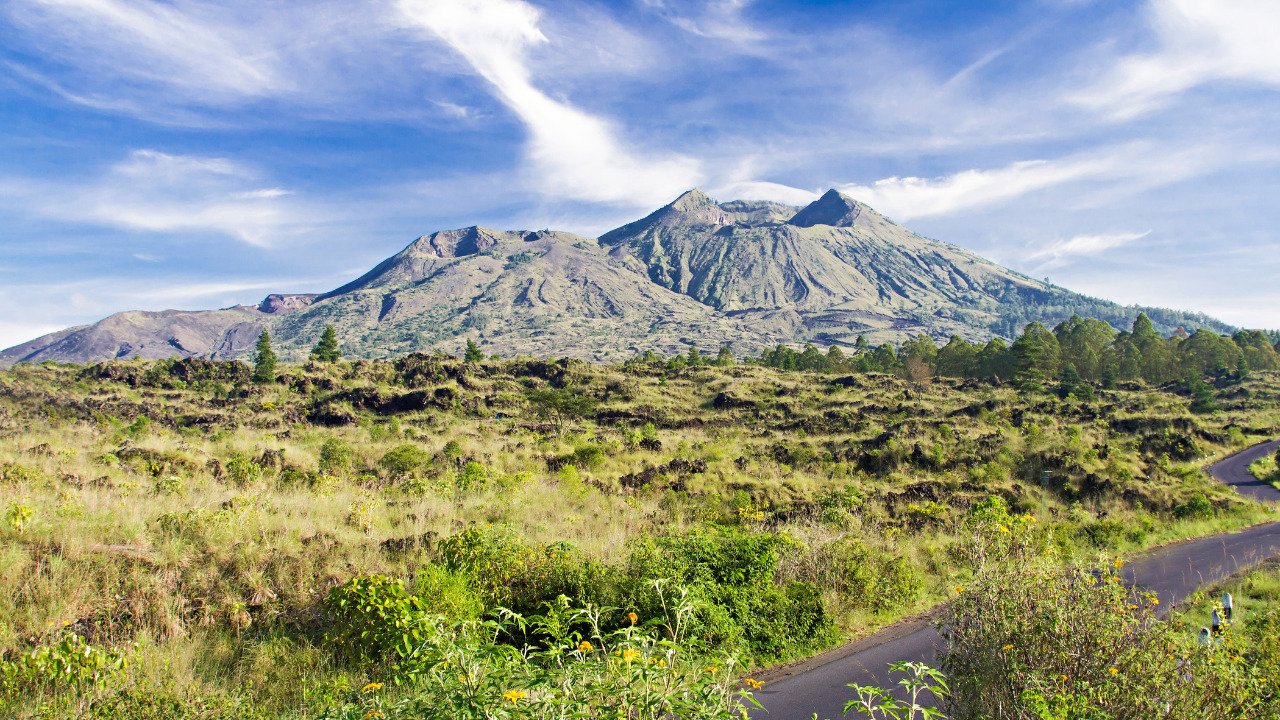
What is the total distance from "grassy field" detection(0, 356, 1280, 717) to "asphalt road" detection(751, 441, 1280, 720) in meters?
0.39

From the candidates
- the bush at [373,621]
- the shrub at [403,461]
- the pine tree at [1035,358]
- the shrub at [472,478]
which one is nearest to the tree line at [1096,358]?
the pine tree at [1035,358]

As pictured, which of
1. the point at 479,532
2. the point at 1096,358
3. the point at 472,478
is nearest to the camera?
the point at 479,532

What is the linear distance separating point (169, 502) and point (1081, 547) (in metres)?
16.5

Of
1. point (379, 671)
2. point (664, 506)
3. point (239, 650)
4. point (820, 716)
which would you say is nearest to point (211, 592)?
point (239, 650)

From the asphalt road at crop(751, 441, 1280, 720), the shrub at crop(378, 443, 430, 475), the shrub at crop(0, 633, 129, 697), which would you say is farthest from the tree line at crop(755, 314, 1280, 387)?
the shrub at crop(0, 633, 129, 697)

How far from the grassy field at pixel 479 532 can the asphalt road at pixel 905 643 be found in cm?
39

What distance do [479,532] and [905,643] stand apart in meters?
5.77

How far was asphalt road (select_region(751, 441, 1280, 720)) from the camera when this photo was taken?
20.1ft

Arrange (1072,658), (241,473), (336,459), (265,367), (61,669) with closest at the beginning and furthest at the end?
1. (1072,658)
2. (61,669)
3. (241,473)
4. (336,459)
5. (265,367)

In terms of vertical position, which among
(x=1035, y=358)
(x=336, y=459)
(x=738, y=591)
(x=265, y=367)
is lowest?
(x=738, y=591)

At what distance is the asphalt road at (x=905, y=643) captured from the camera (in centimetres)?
611

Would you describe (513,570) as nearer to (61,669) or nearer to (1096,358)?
(61,669)

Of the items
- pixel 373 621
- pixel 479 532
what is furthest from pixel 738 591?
pixel 373 621

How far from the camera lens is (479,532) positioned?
7.19 meters
